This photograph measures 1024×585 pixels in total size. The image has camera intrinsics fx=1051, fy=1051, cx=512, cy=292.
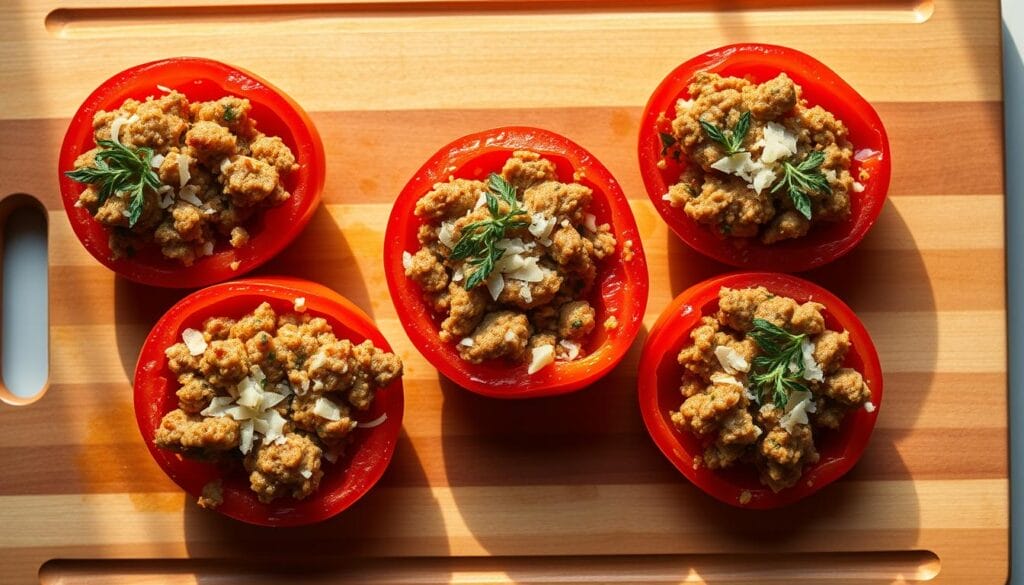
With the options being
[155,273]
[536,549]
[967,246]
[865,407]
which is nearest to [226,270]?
[155,273]

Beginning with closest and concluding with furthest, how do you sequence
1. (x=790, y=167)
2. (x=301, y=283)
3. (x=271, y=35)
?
(x=790, y=167)
(x=301, y=283)
(x=271, y=35)

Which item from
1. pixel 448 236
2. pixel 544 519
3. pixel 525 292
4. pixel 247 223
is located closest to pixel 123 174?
pixel 247 223

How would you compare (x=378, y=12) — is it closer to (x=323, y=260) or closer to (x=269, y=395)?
(x=323, y=260)

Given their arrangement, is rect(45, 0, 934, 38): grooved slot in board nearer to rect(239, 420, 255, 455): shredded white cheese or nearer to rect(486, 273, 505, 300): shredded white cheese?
rect(486, 273, 505, 300): shredded white cheese

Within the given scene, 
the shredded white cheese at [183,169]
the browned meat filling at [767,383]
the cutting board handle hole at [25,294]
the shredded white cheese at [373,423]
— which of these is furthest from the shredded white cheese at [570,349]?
the cutting board handle hole at [25,294]

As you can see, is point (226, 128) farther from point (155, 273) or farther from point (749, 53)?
point (749, 53)

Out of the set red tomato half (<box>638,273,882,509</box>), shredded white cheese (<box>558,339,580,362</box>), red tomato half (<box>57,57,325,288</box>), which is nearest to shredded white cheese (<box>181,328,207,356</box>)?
red tomato half (<box>57,57,325,288</box>)

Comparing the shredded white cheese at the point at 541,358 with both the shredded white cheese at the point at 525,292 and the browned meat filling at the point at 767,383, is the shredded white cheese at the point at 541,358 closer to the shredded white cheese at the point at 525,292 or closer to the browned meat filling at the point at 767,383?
the shredded white cheese at the point at 525,292
